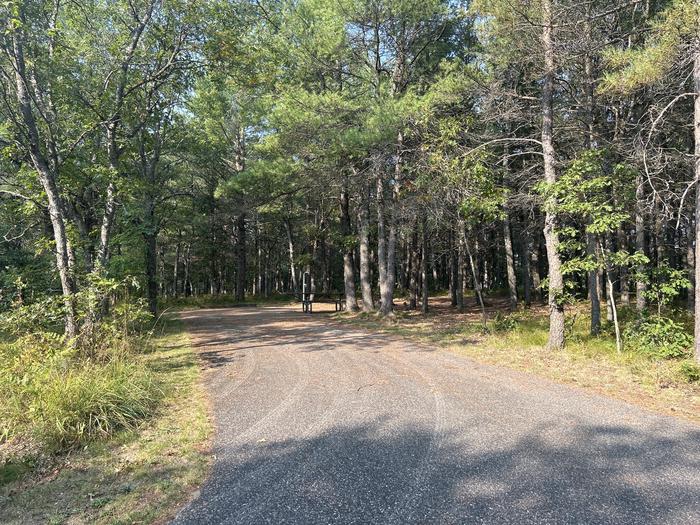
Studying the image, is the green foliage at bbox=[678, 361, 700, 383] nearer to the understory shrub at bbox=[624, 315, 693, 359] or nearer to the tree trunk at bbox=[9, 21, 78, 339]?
the understory shrub at bbox=[624, 315, 693, 359]

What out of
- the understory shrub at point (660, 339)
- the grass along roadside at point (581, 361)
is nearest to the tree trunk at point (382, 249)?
the grass along roadside at point (581, 361)

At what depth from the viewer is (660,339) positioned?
686 centimetres

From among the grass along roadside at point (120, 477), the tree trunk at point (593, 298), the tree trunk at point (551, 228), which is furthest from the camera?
the tree trunk at point (593, 298)

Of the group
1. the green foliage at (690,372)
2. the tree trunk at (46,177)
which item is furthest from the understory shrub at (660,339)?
the tree trunk at (46,177)

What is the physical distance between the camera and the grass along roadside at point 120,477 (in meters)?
2.68

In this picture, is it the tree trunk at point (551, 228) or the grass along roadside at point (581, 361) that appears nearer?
the grass along roadside at point (581, 361)

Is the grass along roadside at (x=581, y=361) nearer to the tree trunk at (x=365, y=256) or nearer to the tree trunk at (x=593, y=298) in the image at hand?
the tree trunk at (x=593, y=298)

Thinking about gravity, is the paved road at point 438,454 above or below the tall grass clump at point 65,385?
below

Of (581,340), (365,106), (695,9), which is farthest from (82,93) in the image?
(581,340)

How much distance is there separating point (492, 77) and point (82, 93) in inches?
371

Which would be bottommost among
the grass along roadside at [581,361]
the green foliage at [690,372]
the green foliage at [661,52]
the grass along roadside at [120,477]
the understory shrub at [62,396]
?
the grass along roadside at [581,361]

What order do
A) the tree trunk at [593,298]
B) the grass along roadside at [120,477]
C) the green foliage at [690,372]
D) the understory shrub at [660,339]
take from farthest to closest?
1. the tree trunk at [593,298]
2. the understory shrub at [660,339]
3. the green foliage at [690,372]
4. the grass along roadside at [120,477]

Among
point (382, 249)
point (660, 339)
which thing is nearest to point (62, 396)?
point (660, 339)

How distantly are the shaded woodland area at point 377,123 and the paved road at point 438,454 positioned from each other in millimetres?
3004
